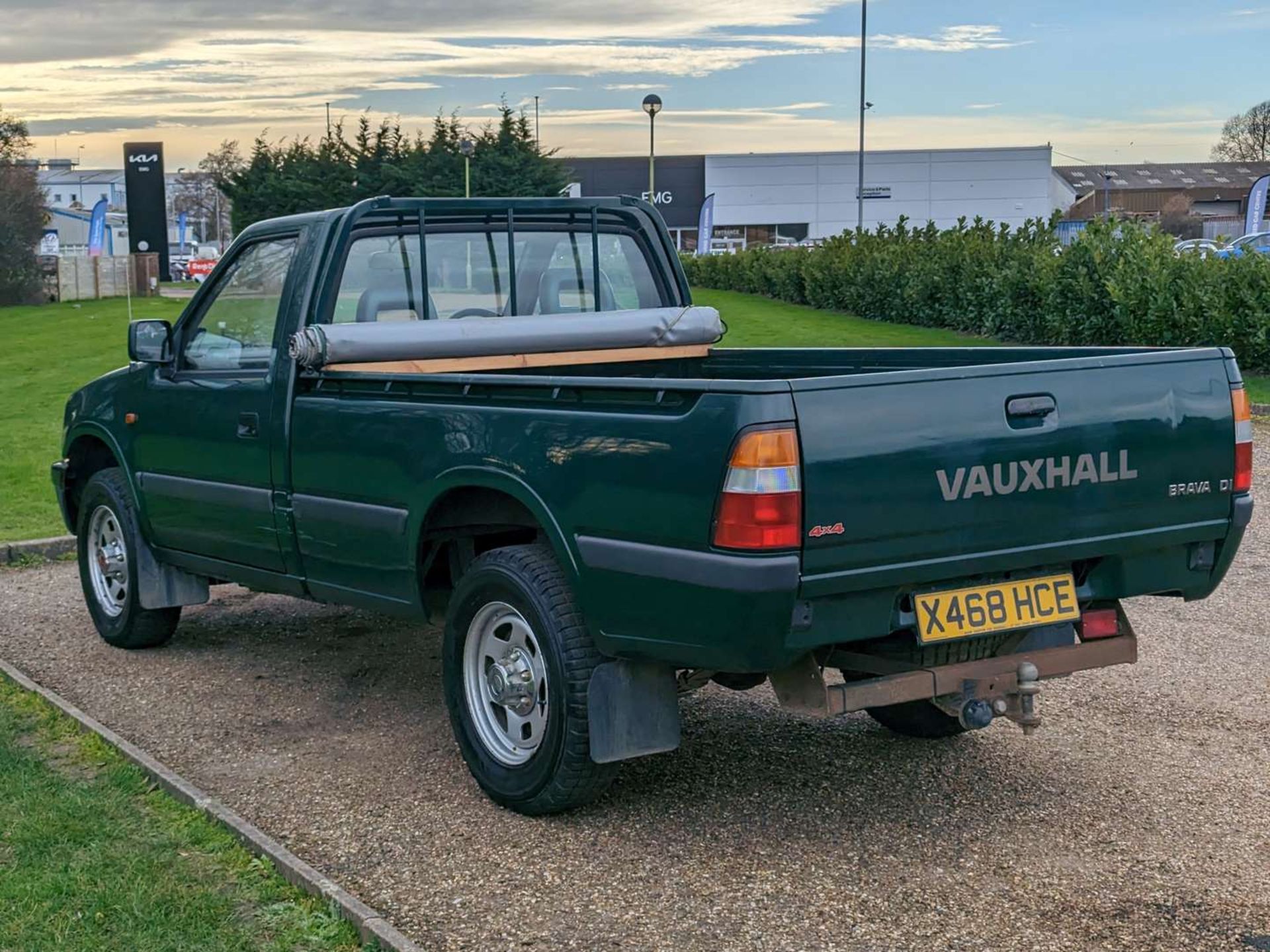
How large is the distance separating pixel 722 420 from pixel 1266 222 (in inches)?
2464

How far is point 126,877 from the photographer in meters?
4.35

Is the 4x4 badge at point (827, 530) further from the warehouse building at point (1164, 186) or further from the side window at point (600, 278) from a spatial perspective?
the warehouse building at point (1164, 186)

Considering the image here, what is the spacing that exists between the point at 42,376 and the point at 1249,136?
92.9 m

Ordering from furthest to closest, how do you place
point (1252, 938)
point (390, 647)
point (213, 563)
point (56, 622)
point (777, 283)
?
point (777, 283), point (56, 622), point (390, 647), point (213, 563), point (1252, 938)

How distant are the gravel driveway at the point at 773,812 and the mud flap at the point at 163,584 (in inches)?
12.2

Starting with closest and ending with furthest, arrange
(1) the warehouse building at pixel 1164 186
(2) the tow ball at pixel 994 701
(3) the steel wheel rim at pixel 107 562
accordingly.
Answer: (2) the tow ball at pixel 994 701
(3) the steel wheel rim at pixel 107 562
(1) the warehouse building at pixel 1164 186

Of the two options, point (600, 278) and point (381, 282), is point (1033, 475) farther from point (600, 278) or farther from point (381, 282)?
point (381, 282)

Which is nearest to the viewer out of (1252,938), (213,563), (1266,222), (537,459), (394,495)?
(1252,938)

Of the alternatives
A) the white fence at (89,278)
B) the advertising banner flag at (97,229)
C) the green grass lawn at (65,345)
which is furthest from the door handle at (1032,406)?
the advertising banner flag at (97,229)

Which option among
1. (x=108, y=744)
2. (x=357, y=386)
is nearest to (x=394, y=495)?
(x=357, y=386)

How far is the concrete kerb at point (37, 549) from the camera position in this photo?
964cm

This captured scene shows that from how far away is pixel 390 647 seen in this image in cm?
724

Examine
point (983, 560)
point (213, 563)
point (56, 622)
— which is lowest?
point (56, 622)

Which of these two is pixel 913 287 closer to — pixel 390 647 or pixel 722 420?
pixel 390 647
